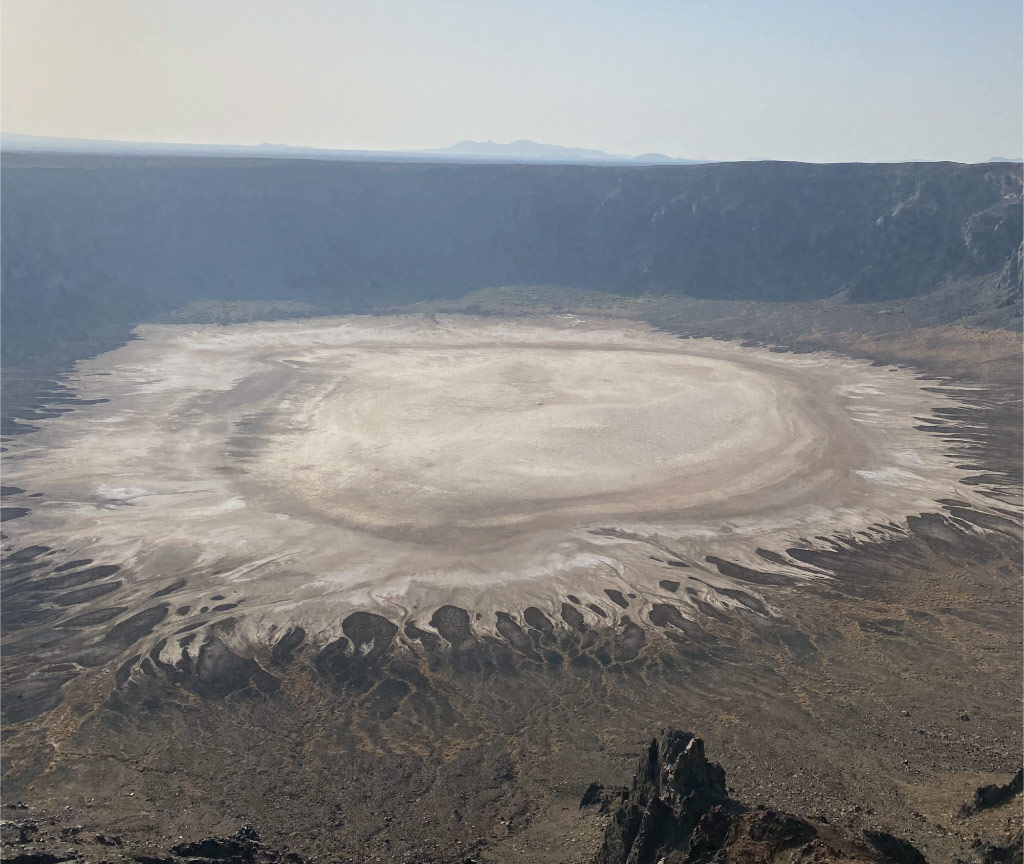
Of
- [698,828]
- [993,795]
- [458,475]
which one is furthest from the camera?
[458,475]

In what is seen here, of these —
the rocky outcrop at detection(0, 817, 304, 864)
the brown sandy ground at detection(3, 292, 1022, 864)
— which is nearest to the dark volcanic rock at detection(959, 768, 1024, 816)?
the brown sandy ground at detection(3, 292, 1022, 864)

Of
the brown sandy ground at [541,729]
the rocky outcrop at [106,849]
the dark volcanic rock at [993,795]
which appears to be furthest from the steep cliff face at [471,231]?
the dark volcanic rock at [993,795]

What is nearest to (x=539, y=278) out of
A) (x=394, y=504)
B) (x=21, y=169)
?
(x=21, y=169)

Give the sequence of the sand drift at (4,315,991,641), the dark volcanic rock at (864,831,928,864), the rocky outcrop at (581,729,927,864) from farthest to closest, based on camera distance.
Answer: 1. the sand drift at (4,315,991,641)
2. the dark volcanic rock at (864,831,928,864)
3. the rocky outcrop at (581,729,927,864)

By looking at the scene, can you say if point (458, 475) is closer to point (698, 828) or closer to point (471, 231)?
point (698, 828)

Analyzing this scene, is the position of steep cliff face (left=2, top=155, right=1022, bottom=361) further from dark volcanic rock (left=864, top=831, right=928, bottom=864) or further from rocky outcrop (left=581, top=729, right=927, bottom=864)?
dark volcanic rock (left=864, top=831, right=928, bottom=864)

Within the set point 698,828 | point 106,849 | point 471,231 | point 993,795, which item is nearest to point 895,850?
point 698,828

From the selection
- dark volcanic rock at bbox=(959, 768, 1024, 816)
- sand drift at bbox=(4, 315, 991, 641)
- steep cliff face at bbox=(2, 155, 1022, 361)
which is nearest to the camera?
dark volcanic rock at bbox=(959, 768, 1024, 816)
